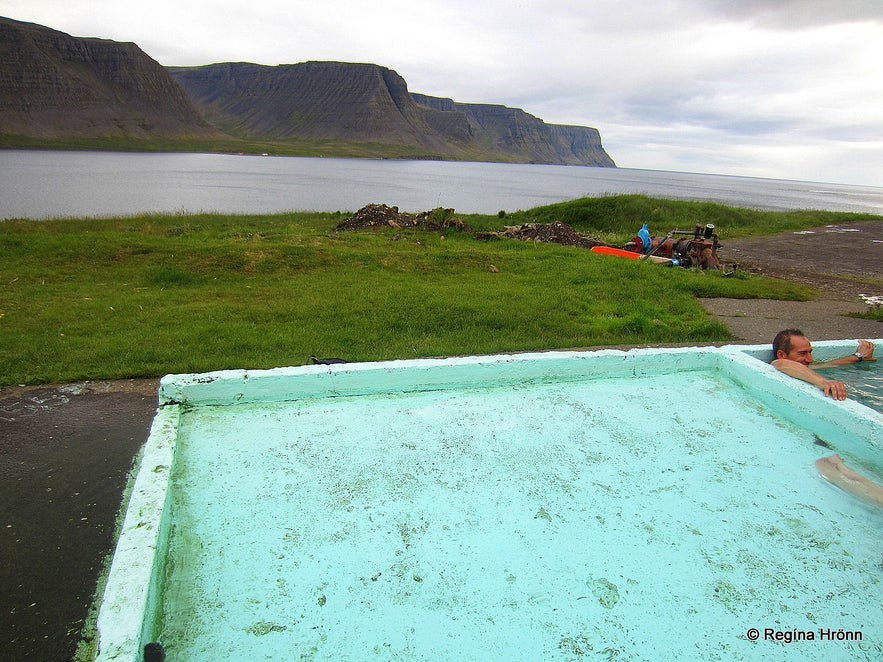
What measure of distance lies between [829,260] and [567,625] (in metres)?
19.6

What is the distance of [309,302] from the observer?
8258 mm

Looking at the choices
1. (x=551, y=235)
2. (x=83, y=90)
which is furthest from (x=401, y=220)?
(x=83, y=90)

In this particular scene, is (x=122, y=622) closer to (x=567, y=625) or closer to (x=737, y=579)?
(x=567, y=625)

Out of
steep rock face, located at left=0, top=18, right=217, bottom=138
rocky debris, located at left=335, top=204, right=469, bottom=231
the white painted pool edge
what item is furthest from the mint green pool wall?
steep rock face, located at left=0, top=18, right=217, bottom=138

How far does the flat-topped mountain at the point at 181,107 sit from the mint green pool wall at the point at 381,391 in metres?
124

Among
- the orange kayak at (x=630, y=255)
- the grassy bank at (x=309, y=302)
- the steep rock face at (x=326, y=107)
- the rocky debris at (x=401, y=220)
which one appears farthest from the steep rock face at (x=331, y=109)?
the grassy bank at (x=309, y=302)

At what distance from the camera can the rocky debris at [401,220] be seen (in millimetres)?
17953

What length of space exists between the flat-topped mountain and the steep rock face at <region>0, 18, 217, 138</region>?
0.22 m

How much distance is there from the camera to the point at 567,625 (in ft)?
7.14

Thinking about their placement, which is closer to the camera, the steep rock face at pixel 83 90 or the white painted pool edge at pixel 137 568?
the white painted pool edge at pixel 137 568

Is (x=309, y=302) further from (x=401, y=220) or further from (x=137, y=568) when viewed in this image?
(x=401, y=220)

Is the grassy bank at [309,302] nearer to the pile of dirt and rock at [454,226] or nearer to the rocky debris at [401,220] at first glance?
the pile of dirt and rock at [454,226]

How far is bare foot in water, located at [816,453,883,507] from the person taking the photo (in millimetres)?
3352

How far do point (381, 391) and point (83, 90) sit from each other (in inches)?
5811
